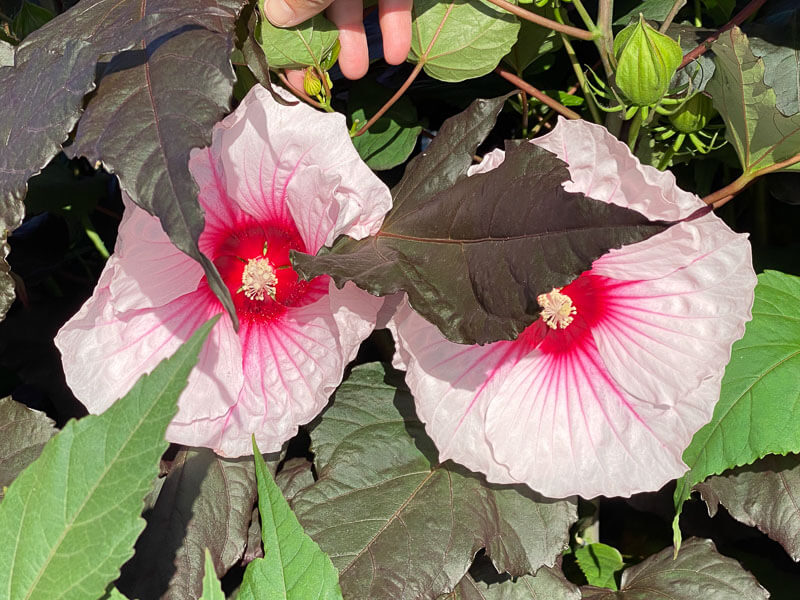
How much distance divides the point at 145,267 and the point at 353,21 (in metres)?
0.27

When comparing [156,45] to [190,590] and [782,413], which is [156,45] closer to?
[190,590]

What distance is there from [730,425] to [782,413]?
0.04 metres

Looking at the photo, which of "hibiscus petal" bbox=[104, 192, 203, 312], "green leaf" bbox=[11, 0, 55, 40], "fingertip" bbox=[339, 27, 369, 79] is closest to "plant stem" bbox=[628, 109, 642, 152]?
"fingertip" bbox=[339, 27, 369, 79]

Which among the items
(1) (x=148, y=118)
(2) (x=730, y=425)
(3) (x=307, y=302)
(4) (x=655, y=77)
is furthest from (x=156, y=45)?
(2) (x=730, y=425)

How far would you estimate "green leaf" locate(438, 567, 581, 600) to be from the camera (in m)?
0.71

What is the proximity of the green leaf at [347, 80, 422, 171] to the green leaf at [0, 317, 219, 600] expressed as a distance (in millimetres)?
426

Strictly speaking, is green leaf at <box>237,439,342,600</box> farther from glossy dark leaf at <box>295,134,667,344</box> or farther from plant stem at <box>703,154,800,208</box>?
plant stem at <box>703,154,800,208</box>

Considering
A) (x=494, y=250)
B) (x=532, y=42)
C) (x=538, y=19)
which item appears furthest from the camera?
(x=532, y=42)

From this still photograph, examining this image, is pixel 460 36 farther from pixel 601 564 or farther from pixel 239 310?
pixel 601 564

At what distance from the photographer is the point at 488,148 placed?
902 millimetres

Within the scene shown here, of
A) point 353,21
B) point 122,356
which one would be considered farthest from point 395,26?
point 122,356

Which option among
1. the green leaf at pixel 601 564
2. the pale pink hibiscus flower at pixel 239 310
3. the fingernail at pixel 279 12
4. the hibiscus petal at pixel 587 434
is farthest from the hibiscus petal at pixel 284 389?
the green leaf at pixel 601 564

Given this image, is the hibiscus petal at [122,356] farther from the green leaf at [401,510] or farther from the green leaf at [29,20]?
the green leaf at [29,20]

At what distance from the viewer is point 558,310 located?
70 centimetres
